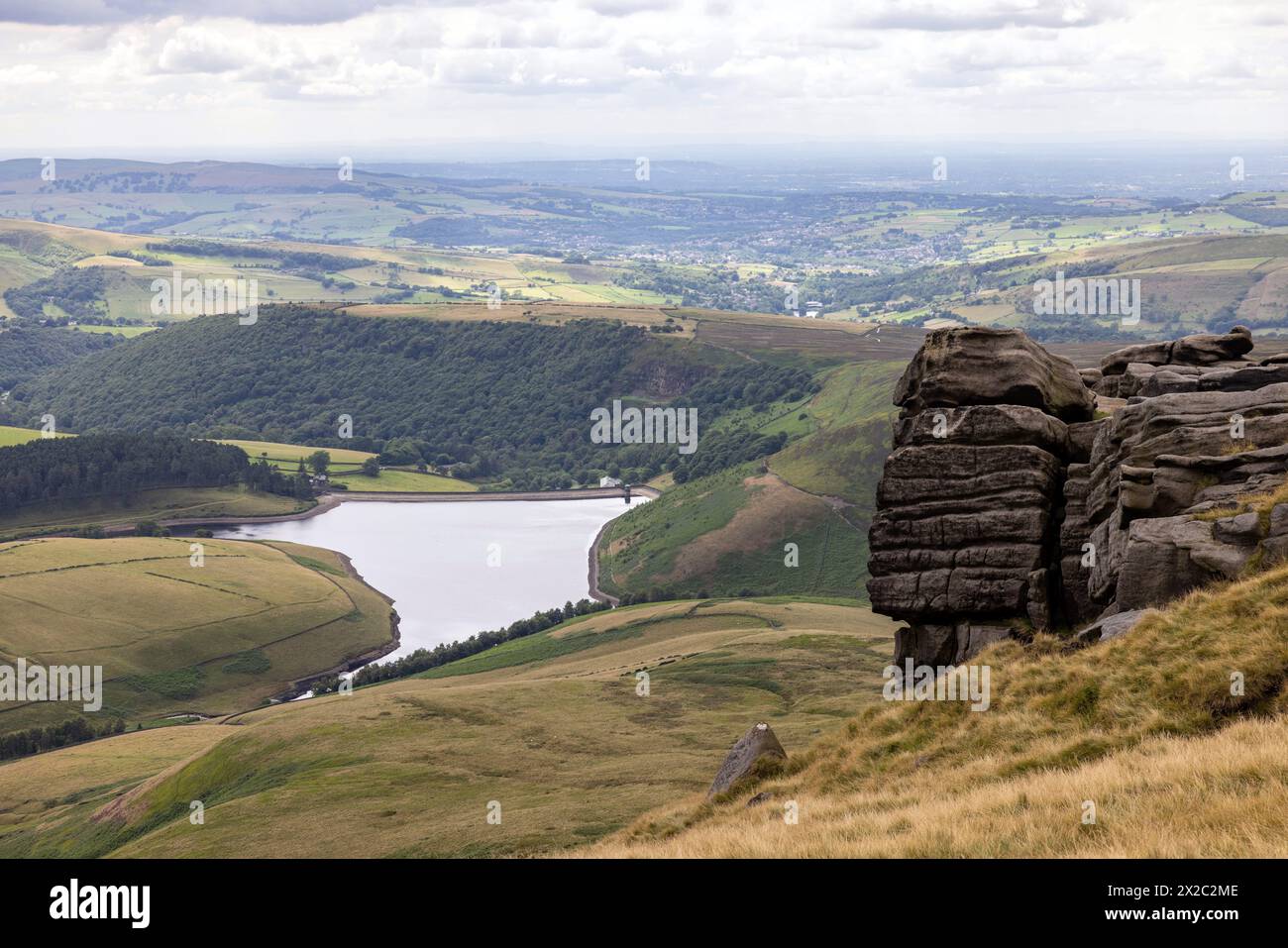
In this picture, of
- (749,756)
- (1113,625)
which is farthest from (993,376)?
(749,756)

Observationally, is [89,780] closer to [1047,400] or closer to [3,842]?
[3,842]

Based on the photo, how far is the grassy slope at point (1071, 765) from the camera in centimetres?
2167

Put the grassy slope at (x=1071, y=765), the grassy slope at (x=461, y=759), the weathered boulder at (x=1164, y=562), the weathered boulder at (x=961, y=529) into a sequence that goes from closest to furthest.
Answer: the grassy slope at (x=1071, y=765) → the weathered boulder at (x=1164, y=562) → the weathered boulder at (x=961, y=529) → the grassy slope at (x=461, y=759)

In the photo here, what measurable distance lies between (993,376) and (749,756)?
17.3m

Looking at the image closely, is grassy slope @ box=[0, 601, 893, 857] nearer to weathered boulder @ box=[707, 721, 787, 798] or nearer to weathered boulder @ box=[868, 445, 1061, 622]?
weathered boulder @ box=[707, 721, 787, 798]

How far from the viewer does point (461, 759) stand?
88938 mm

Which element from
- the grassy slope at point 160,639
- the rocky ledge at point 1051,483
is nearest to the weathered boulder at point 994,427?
the rocky ledge at point 1051,483

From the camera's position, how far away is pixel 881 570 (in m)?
46.8

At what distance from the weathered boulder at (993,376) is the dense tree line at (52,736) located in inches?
5086

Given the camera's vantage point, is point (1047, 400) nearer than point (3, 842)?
Yes

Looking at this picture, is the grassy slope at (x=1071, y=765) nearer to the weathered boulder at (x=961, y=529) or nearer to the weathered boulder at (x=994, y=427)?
the weathered boulder at (x=961, y=529)

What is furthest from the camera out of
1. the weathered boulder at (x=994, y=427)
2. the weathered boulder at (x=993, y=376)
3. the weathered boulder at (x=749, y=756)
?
the weathered boulder at (x=993, y=376)

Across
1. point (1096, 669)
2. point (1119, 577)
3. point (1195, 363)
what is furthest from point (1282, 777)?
point (1195, 363)
